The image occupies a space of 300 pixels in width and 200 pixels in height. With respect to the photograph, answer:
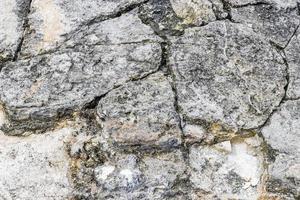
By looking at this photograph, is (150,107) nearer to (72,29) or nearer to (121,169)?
(121,169)

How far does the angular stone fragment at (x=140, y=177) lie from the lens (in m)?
1.43

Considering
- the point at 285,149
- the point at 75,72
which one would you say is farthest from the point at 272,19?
the point at 75,72

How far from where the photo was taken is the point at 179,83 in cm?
155

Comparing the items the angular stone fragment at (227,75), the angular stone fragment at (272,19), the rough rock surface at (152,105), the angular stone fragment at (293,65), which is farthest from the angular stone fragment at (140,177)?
the angular stone fragment at (272,19)

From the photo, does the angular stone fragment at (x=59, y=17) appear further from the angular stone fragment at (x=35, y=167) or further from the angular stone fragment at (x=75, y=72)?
the angular stone fragment at (x=35, y=167)

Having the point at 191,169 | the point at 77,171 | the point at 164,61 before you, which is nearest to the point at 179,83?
the point at 164,61

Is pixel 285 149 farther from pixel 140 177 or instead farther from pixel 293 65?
pixel 140 177

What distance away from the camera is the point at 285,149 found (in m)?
1.47

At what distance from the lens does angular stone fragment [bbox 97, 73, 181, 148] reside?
147 centimetres

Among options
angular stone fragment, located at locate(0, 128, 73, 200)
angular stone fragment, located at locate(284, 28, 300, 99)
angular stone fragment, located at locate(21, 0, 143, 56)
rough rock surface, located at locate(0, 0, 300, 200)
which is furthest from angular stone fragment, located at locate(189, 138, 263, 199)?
angular stone fragment, located at locate(21, 0, 143, 56)

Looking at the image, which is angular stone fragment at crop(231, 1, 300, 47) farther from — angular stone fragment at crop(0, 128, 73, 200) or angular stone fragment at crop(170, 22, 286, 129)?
angular stone fragment at crop(0, 128, 73, 200)

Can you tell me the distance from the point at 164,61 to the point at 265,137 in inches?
12.6

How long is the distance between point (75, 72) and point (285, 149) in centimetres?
55

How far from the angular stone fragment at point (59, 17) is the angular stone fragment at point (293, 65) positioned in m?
0.43
